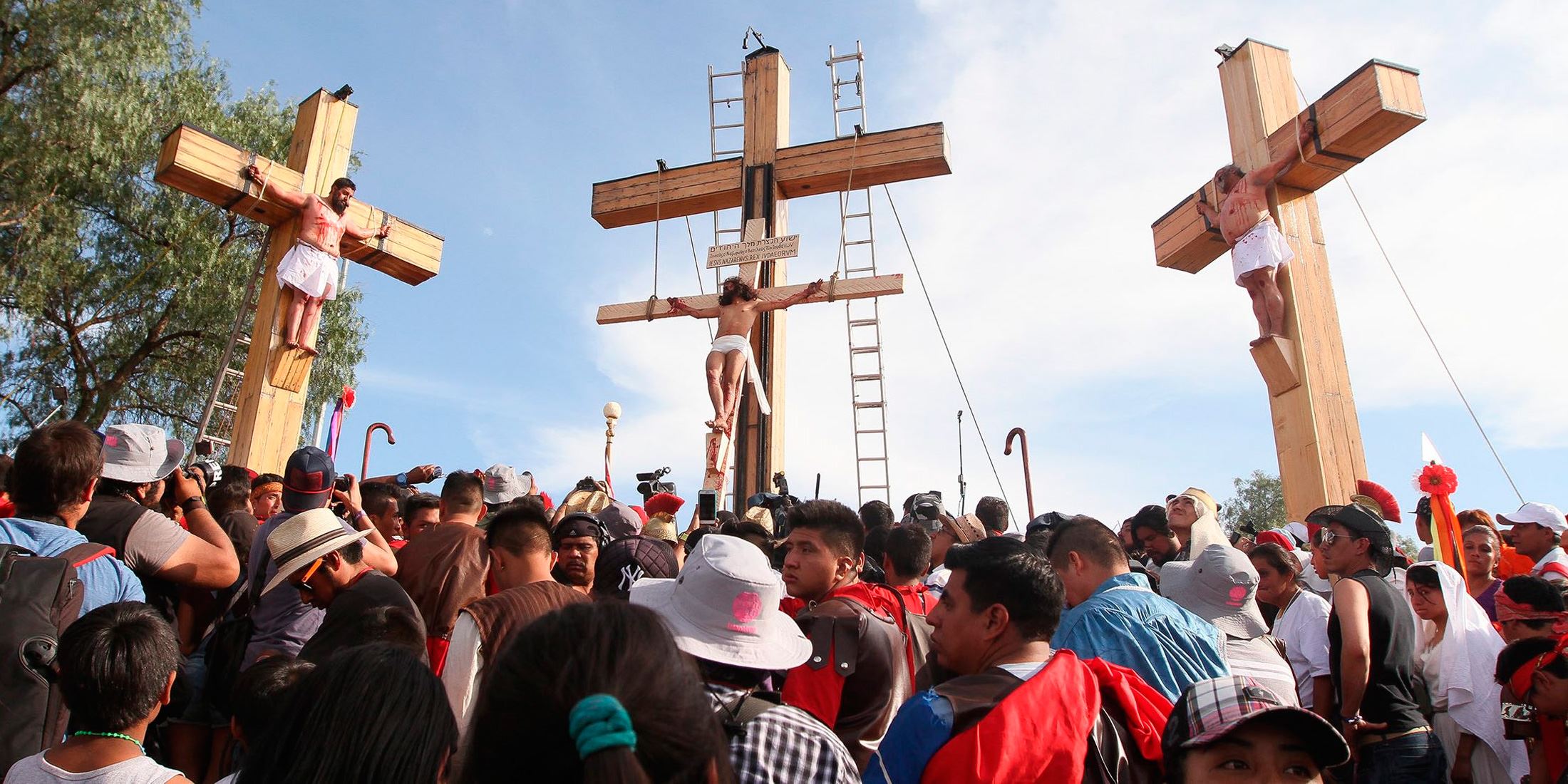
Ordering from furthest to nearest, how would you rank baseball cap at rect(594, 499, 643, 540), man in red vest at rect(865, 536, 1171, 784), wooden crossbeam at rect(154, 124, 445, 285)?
1. wooden crossbeam at rect(154, 124, 445, 285)
2. baseball cap at rect(594, 499, 643, 540)
3. man in red vest at rect(865, 536, 1171, 784)

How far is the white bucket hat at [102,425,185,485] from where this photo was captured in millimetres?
3508

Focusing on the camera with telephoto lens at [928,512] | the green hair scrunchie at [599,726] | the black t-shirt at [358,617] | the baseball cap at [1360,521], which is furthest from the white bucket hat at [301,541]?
the baseball cap at [1360,521]

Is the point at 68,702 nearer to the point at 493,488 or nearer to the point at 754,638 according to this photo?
the point at 754,638

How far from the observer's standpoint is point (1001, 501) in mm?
6105

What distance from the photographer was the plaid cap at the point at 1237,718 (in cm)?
192

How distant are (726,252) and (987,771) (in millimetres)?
8695

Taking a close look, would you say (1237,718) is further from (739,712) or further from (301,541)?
(301,541)

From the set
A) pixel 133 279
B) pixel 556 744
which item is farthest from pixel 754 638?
pixel 133 279

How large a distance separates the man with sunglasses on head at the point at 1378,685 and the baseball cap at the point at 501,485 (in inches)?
160

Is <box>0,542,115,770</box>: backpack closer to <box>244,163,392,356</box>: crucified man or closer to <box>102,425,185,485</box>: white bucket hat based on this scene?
<box>102,425,185,485</box>: white bucket hat

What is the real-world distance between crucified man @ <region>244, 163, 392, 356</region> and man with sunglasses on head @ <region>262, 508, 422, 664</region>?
20.1 feet

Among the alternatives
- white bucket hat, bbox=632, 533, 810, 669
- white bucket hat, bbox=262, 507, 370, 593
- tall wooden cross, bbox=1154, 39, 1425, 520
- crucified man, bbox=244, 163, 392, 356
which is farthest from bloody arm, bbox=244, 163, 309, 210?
white bucket hat, bbox=632, 533, 810, 669

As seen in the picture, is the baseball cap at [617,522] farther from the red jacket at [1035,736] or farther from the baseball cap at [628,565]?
the red jacket at [1035,736]

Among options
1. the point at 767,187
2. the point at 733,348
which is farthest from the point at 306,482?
the point at 767,187
